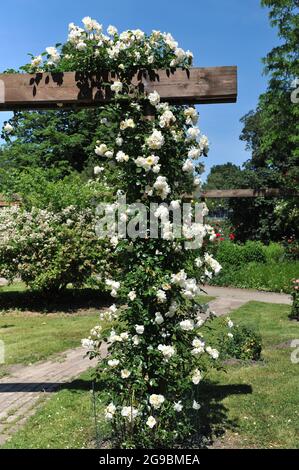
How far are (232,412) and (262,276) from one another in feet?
33.8

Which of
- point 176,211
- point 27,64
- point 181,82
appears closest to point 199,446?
point 176,211

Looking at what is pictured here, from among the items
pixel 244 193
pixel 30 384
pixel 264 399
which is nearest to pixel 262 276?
pixel 244 193

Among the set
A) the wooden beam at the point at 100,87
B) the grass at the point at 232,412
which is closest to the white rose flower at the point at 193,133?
the wooden beam at the point at 100,87

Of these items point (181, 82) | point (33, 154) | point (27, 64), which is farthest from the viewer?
point (33, 154)

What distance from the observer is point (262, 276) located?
14.6m

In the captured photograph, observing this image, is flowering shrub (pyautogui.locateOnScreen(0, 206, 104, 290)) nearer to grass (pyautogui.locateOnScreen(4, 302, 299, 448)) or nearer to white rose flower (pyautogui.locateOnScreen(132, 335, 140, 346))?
grass (pyautogui.locateOnScreen(4, 302, 299, 448))

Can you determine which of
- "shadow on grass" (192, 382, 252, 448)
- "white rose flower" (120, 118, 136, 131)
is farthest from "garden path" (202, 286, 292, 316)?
"white rose flower" (120, 118, 136, 131)

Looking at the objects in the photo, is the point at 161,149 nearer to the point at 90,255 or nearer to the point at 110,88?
the point at 110,88

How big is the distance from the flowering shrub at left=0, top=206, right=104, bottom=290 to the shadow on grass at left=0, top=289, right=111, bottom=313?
0.65 meters

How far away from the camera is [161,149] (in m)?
3.81

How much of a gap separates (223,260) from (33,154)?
52.0 feet

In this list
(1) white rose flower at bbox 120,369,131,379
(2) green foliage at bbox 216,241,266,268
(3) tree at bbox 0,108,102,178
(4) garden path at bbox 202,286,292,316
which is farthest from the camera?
(3) tree at bbox 0,108,102,178

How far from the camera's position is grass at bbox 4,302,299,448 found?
4023mm

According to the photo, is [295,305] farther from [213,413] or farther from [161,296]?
[161,296]
